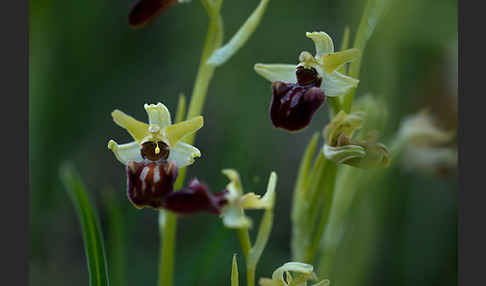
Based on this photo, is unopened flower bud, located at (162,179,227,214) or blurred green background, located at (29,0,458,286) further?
blurred green background, located at (29,0,458,286)

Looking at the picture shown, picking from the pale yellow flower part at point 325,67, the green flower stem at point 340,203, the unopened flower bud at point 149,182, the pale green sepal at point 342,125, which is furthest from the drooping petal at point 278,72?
the green flower stem at point 340,203

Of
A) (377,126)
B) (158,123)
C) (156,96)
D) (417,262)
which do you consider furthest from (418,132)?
(156,96)

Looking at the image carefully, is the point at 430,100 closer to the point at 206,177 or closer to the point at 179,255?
the point at 206,177

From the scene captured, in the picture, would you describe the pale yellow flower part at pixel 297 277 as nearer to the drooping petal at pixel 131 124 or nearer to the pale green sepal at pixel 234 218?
the pale green sepal at pixel 234 218

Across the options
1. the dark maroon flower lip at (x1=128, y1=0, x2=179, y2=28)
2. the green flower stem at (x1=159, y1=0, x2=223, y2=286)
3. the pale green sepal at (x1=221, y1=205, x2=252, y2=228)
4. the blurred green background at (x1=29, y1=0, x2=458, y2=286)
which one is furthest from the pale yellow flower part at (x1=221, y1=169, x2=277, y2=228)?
the blurred green background at (x1=29, y1=0, x2=458, y2=286)

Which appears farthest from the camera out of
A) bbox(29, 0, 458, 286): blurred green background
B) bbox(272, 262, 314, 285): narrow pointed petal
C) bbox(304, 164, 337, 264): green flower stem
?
bbox(29, 0, 458, 286): blurred green background

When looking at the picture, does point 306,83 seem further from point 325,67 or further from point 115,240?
point 115,240

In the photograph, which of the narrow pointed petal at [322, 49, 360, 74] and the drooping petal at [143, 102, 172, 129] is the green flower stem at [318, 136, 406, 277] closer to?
the narrow pointed petal at [322, 49, 360, 74]

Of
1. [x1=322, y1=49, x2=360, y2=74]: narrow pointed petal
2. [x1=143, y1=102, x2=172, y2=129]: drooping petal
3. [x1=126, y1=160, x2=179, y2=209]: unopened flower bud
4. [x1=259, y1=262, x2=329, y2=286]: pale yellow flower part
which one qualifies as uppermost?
[x1=322, y1=49, x2=360, y2=74]: narrow pointed petal
